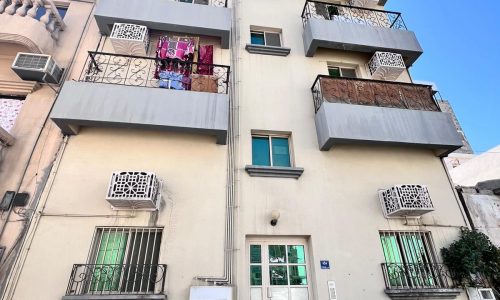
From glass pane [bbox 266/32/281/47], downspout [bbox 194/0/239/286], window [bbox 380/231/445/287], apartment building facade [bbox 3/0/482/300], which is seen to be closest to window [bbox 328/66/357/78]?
apartment building facade [bbox 3/0/482/300]

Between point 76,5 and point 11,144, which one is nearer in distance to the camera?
point 11,144

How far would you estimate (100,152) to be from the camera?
21.6 feet

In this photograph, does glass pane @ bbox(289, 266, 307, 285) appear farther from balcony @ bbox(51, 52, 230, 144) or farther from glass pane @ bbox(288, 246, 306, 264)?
balcony @ bbox(51, 52, 230, 144)

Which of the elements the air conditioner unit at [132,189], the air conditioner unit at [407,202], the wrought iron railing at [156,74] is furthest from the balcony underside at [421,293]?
the wrought iron railing at [156,74]

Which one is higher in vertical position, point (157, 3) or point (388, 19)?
point (388, 19)

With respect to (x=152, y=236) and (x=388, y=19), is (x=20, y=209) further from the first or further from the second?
(x=388, y=19)

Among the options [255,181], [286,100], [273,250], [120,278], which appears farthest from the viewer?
[286,100]

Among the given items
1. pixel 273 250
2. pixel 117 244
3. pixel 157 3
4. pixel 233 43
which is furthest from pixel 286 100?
pixel 117 244

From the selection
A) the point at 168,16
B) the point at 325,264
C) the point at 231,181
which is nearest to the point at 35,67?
the point at 168,16

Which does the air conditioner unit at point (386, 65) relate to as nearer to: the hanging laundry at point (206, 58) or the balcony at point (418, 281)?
the hanging laundry at point (206, 58)

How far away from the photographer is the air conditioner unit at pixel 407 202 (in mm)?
A: 6371

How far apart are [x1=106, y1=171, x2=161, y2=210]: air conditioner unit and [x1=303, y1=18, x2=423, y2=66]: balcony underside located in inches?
251

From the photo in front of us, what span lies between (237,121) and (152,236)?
11.4ft

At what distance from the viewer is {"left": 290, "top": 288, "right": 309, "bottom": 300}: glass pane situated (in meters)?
5.92
